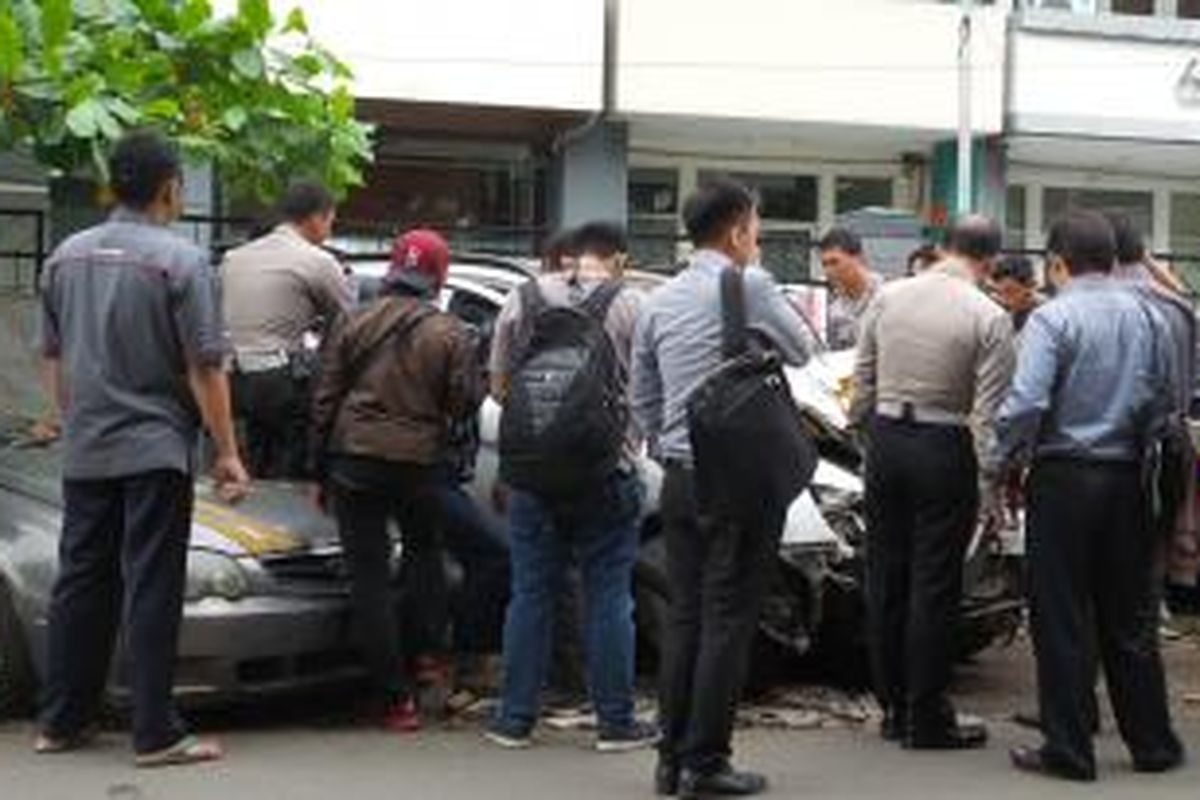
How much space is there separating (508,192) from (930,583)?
54.8 feet

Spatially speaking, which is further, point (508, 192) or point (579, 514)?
point (508, 192)

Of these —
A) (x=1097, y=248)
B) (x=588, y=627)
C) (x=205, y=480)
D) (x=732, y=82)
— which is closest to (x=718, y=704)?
(x=588, y=627)

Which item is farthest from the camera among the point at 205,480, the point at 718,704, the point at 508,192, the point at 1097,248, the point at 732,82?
the point at 508,192

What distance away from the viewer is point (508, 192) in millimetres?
23203

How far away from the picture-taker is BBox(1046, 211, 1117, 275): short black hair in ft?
21.7

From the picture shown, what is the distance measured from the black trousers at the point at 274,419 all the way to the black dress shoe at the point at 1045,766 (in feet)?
9.43

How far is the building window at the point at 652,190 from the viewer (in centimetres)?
2380

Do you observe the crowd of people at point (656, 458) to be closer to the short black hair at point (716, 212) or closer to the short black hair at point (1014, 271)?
the short black hair at point (716, 212)

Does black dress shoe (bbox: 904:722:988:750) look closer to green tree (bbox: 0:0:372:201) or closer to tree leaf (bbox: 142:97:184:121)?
green tree (bbox: 0:0:372:201)

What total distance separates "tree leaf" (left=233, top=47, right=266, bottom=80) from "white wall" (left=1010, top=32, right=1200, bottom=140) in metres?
14.6

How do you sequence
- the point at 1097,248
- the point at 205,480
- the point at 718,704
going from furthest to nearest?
the point at 205,480 → the point at 1097,248 → the point at 718,704

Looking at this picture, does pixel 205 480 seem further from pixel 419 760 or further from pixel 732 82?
pixel 732 82

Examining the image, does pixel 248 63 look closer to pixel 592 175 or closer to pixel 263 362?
pixel 263 362

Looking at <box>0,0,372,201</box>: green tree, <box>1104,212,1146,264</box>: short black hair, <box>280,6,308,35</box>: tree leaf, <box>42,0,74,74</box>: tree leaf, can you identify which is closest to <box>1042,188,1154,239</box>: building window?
<box>0,0,372,201</box>: green tree
